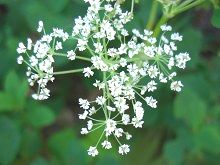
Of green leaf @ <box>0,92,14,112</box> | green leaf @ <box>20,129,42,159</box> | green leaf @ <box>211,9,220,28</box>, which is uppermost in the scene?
green leaf @ <box>0,92,14,112</box>

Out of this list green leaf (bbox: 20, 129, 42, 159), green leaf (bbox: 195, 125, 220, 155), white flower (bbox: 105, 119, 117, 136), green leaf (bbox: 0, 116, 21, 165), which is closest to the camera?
white flower (bbox: 105, 119, 117, 136)

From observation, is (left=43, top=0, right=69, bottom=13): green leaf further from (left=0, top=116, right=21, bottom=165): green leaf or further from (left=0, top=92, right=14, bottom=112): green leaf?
(left=0, top=116, right=21, bottom=165): green leaf

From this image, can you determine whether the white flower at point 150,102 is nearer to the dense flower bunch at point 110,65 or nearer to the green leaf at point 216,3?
the dense flower bunch at point 110,65

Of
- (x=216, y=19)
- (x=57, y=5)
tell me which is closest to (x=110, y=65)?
(x=216, y=19)

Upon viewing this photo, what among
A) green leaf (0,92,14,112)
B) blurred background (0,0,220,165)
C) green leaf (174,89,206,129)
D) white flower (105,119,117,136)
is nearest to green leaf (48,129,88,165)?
blurred background (0,0,220,165)

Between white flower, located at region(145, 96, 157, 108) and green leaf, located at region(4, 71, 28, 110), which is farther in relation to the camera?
green leaf, located at region(4, 71, 28, 110)

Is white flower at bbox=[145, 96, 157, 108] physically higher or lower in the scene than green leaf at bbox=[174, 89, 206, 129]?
lower
